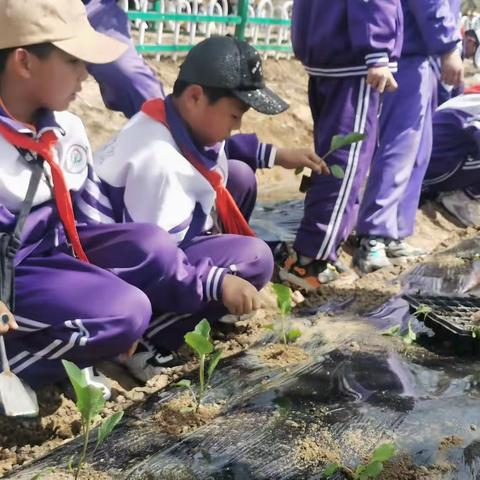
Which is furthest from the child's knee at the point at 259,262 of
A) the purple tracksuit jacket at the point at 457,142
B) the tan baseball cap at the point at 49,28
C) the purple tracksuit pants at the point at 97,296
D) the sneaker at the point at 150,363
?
the purple tracksuit jacket at the point at 457,142

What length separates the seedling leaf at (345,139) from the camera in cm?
323

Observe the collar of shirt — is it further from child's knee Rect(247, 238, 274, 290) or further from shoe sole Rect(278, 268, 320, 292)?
shoe sole Rect(278, 268, 320, 292)

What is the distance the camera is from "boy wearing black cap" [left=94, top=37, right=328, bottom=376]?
2559 millimetres

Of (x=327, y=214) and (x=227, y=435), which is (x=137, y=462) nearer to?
(x=227, y=435)

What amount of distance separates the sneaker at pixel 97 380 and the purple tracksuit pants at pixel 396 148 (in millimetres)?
1737

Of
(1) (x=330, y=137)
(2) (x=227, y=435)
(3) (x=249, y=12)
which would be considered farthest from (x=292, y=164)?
(3) (x=249, y=12)

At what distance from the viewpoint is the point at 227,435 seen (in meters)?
2.11

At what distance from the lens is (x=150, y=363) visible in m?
2.65

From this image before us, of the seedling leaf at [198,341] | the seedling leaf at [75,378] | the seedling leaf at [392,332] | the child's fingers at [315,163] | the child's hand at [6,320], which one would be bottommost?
the seedling leaf at [392,332]

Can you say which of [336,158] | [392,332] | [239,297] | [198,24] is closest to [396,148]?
[336,158]

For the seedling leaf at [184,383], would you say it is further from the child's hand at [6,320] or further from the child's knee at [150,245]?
the child's hand at [6,320]

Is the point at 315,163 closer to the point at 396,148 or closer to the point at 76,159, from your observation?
the point at 396,148

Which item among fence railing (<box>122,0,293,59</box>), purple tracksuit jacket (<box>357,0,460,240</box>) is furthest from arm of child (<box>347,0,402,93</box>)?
fence railing (<box>122,0,293,59</box>)

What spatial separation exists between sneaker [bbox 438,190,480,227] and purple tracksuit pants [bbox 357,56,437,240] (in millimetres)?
941
